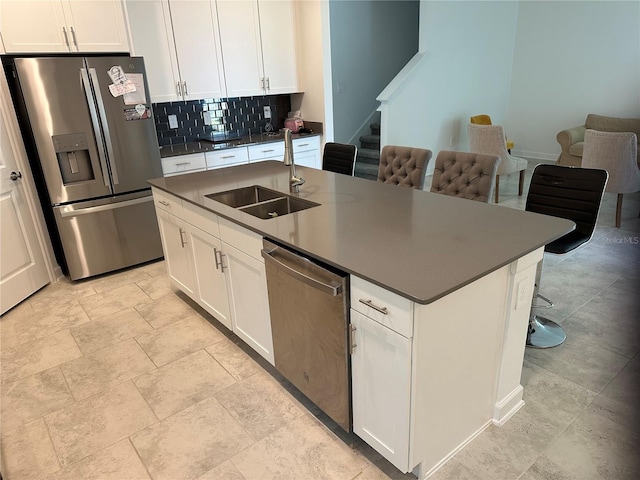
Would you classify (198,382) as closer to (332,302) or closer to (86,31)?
(332,302)

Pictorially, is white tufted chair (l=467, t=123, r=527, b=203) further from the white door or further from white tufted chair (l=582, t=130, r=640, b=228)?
the white door

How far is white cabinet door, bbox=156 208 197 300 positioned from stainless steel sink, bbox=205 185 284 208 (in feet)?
1.03

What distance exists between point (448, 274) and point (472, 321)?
0.97ft

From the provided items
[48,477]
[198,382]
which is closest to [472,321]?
[198,382]

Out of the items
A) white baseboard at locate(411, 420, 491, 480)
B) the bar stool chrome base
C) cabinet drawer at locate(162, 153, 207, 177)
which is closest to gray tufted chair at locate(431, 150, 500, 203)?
the bar stool chrome base

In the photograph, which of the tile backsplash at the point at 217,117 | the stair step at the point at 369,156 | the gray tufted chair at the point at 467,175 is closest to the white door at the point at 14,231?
the tile backsplash at the point at 217,117

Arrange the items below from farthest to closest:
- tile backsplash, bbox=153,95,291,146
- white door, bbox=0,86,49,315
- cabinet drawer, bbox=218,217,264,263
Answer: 1. tile backsplash, bbox=153,95,291,146
2. white door, bbox=0,86,49,315
3. cabinet drawer, bbox=218,217,264,263

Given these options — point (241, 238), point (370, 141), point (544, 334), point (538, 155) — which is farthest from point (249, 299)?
point (538, 155)

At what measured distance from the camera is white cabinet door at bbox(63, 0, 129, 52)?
3270mm

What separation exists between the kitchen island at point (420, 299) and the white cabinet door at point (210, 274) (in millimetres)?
118

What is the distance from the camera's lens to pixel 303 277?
1.78 metres

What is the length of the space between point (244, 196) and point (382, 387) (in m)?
1.60

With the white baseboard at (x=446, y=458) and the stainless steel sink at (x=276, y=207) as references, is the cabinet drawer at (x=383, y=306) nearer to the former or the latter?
the white baseboard at (x=446, y=458)

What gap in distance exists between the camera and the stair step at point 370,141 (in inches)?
259
